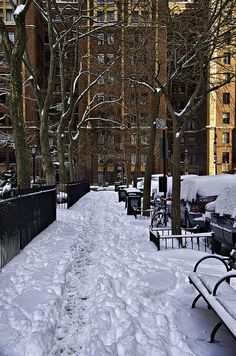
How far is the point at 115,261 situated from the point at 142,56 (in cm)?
632

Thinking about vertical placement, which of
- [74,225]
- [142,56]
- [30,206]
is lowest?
[74,225]

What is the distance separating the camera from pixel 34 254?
897cm

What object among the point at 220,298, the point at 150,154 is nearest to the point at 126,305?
the point at 220,298

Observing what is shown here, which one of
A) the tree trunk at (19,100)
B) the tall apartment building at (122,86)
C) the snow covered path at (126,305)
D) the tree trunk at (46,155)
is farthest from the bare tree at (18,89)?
the tree trunk at (46,155)

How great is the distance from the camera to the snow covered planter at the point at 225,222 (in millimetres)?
8391

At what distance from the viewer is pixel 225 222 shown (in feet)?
28.6

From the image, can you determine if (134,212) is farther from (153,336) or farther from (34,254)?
(153,336)

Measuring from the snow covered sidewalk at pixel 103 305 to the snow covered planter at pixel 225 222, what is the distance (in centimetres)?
75

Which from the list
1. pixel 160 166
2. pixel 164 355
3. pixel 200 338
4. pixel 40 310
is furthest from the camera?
pixel 160 166

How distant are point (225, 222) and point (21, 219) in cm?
450

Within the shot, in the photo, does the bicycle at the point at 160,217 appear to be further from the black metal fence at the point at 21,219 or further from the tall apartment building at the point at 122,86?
the tall apartment building at the point at 122,86

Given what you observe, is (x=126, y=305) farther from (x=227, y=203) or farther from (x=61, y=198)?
(x=61, y=198)

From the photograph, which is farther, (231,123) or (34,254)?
(231,123)

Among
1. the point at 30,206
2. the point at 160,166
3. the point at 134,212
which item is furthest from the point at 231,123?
the point at 30,206
